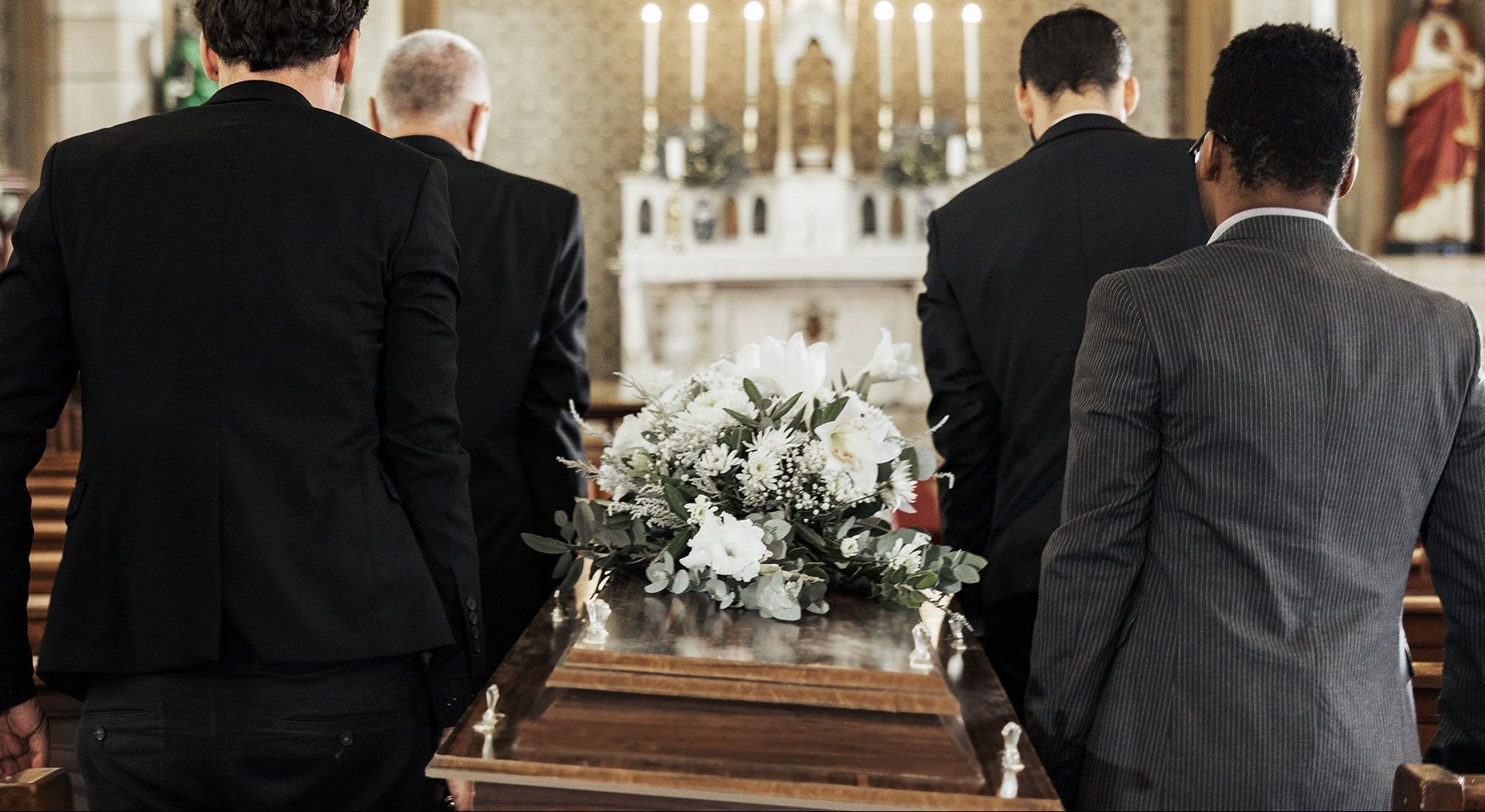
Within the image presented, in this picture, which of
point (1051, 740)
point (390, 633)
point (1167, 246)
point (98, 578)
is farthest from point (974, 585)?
point (98, 578)

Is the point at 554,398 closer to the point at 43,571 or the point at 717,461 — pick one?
the point at 717,461

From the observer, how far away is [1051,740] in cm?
167

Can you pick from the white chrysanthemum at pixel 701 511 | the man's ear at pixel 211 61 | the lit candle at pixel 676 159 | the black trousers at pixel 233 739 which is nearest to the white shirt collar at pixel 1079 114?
the white chrysanthemum at pixel 701 511

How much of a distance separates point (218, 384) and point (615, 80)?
26.9 feet

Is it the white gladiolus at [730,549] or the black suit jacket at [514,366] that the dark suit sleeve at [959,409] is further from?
the white gladiolus at [730,549]

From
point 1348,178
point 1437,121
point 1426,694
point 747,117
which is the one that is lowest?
point 1426,694

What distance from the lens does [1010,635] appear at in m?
2.48

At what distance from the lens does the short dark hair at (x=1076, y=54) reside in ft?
8.44

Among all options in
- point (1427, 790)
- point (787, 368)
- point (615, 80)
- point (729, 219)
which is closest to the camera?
point (1427, 790)

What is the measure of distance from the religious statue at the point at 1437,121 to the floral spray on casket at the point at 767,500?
7.69 metres

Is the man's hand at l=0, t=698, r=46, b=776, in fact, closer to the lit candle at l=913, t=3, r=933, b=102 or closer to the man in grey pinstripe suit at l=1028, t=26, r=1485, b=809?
the man in grey pinstripe suit at l=1028, t=26, r=1485, b=809

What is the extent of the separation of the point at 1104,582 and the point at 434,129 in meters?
1.75

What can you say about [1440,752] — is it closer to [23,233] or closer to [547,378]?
[547,378]

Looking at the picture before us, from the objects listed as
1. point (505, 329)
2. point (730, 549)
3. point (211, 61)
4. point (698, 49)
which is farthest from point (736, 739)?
point (698, 49)
